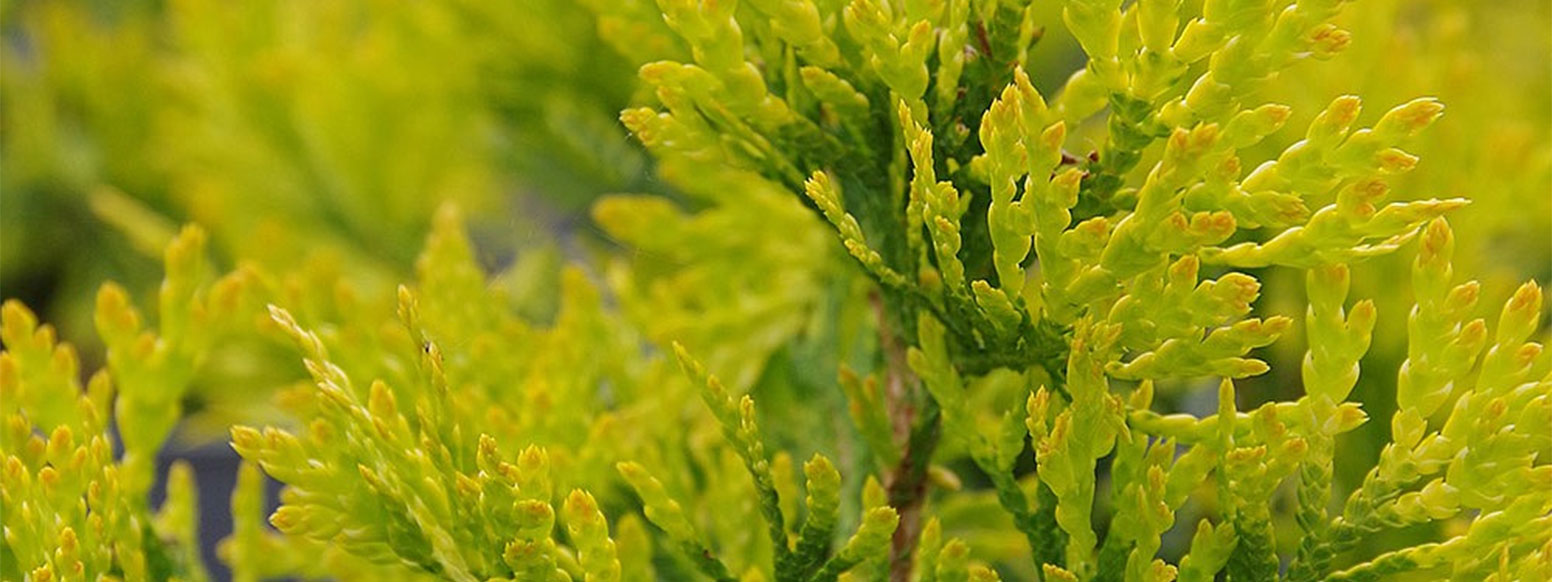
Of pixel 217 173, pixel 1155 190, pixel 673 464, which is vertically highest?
pixel 217 173

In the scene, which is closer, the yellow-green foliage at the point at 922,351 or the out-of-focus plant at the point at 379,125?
the yellow-green foliage at the point at 922,351

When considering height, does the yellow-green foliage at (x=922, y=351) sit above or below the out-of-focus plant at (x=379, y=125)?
below

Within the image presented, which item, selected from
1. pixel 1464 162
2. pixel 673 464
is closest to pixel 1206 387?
pixel 1464 162

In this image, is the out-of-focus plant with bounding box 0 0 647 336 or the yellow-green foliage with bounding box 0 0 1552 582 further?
the out-of-focus plant with bounding box 0 0 647 336

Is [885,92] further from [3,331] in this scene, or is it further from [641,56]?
[3,331]

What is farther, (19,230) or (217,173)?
(19,230)

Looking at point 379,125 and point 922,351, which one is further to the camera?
point 379,125

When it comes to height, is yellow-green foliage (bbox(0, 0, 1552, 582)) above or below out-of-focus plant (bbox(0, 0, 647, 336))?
below

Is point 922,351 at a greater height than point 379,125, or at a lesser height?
lesser
